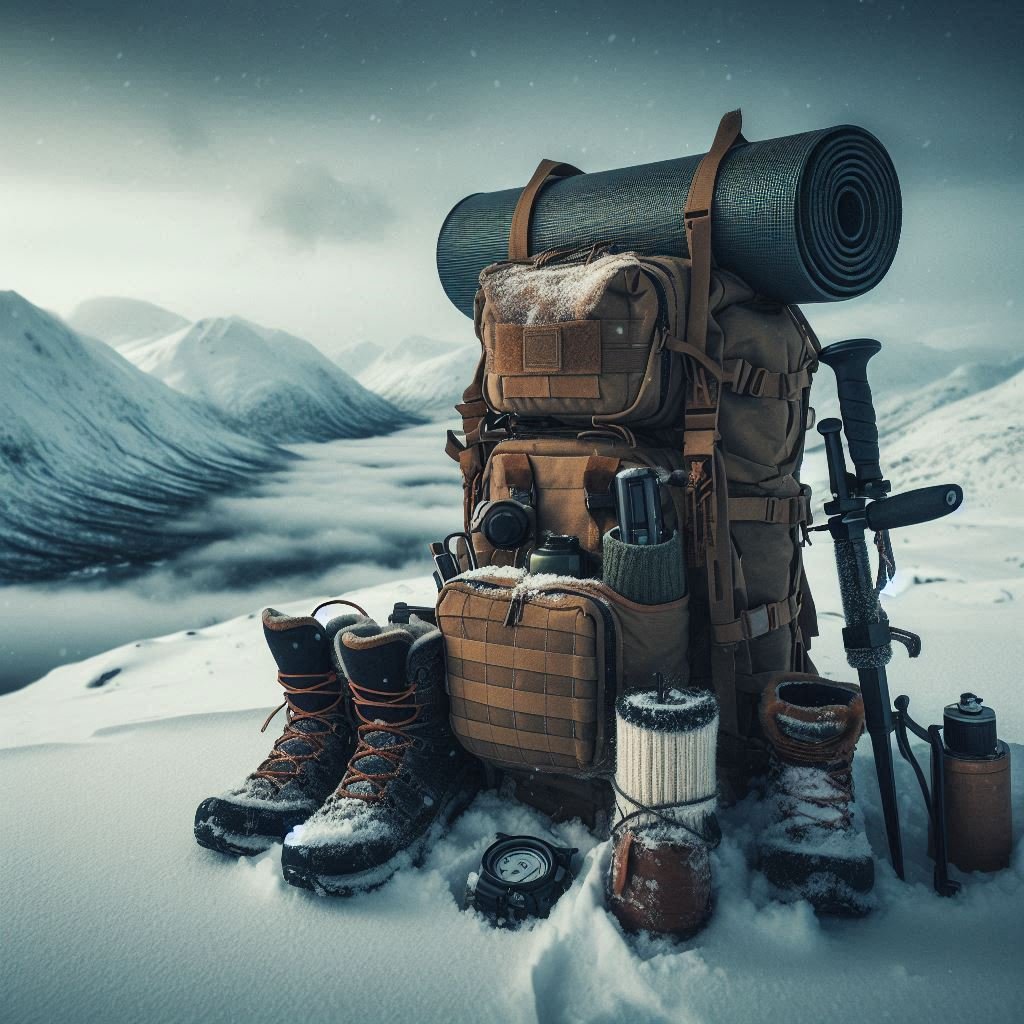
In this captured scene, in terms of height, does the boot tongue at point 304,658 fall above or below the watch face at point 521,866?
above

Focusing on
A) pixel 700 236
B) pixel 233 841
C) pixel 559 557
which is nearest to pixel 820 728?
pixel 559 557

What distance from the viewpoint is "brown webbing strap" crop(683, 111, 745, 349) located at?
6.93 feet

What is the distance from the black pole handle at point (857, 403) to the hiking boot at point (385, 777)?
3.48 feet

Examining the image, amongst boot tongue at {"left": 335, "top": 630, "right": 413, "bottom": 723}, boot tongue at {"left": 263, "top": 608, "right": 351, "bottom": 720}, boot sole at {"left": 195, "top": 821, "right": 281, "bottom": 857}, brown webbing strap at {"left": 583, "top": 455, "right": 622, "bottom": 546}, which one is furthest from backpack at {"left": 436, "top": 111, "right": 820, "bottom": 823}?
boot sole at {"left": 195, "top": 821, "right": 281, "bottom": 857}

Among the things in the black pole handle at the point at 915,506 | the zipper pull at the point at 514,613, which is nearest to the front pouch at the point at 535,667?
the zipper pull at the point at 514,613

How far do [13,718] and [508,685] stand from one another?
254 centimetres

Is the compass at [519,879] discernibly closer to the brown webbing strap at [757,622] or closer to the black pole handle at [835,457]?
the brown webbing strap at [757,622]

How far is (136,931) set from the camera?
1802 millimetres

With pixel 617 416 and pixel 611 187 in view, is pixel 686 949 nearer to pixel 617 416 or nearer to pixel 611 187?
pixel 617 416

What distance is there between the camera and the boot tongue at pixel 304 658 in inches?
86.0

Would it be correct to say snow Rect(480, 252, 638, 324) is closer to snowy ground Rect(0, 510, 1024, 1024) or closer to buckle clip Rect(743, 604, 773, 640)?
buckle clip Rect(743, 604, 773, 640)

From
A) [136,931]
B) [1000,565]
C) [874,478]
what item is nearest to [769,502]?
[874,478]

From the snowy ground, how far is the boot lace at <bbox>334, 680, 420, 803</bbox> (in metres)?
0.23

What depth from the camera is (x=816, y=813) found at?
1814mm
